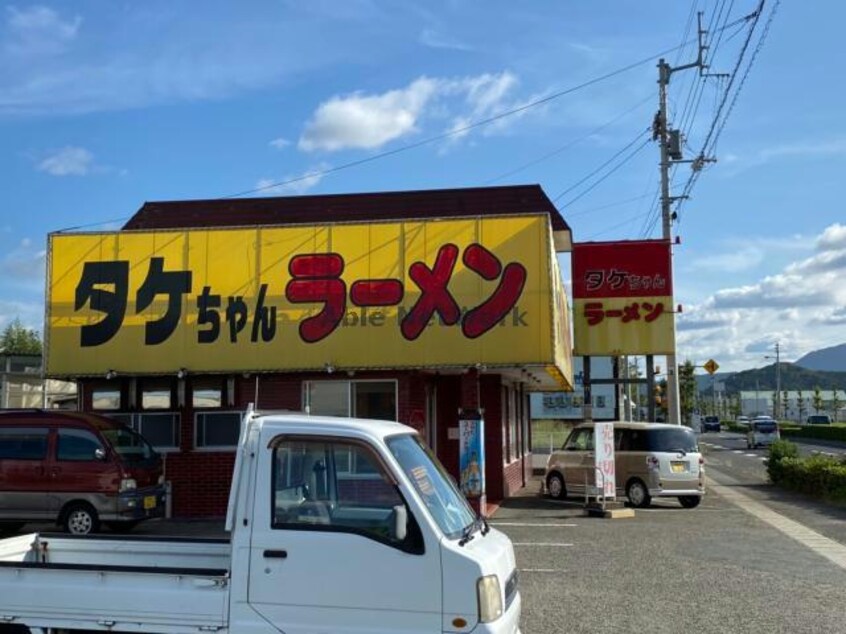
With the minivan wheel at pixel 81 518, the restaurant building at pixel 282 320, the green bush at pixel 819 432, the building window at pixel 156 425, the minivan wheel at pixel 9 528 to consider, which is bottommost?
the green bush at pixel 819 432

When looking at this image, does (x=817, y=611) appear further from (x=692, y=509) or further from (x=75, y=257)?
(x=75, y=257)

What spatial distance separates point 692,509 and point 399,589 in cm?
1406

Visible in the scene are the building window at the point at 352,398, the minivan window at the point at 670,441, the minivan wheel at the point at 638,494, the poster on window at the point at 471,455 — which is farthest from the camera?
the minivan window at the point at 670,441

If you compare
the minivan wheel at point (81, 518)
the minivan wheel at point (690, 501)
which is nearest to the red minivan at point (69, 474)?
the minivan wheel at point (81, 518)

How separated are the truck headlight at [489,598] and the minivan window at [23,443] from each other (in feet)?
35.6

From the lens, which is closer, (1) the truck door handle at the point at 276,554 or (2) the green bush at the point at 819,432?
(1) the truck door handle at the point at 276,554

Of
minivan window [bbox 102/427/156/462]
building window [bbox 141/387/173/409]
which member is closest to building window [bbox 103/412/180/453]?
building window [bbox 141/387/173/409]

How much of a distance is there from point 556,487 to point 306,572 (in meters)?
15.1

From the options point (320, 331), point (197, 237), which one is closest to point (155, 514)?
point (320, 331)

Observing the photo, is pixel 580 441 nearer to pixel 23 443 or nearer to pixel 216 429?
pixel 216 429

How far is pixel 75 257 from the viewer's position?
16.1 metres

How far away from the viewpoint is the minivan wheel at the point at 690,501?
688 inches

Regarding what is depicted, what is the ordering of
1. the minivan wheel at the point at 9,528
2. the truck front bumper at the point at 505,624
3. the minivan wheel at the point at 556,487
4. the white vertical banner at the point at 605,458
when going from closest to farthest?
the truck front bumper at the point at 505,624 < the minivan wheel at the point at 9,528 < the white vertical banner at the point at 605,458 < the minivan wheel at the point at 556,487

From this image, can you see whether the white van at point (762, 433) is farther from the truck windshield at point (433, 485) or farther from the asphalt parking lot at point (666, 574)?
the truck windshield at point (433, 485)
